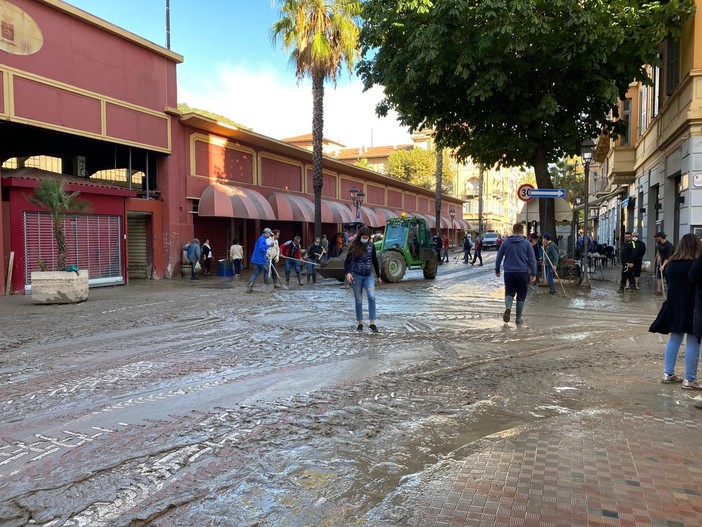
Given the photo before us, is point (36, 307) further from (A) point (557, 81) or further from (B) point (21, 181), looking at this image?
(A) point (557, 81)

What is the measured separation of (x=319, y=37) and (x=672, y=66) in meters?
12.6

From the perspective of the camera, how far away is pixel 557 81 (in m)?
16.3

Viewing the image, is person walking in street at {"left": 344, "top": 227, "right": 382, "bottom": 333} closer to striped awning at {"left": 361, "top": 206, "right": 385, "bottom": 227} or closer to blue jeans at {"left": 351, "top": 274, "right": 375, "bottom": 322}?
blue jeans at {"left": 351, "top": 274, "right": 375, "bottom": 322}

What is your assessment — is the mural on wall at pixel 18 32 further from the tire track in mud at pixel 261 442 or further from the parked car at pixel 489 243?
the parked car at pixel 489 243

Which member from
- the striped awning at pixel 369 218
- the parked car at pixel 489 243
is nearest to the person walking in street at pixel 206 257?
the striped awning at pixel 369 218

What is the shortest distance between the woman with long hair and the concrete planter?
12.8 m

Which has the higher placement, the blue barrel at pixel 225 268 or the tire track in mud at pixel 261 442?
the blue barrel at pixel 225 268

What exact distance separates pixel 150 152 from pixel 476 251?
1818 centimetres

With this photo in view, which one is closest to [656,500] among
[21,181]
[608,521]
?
[608,521]

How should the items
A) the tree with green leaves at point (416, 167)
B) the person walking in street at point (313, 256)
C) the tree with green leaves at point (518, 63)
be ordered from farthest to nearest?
the tree with green leaves at point (416, 167), the person walking in street at point (313, 256), the tree with green leaves at point (518, 63)

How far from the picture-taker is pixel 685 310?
5441mm

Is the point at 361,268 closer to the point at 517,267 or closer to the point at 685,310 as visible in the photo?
the point at 517,267

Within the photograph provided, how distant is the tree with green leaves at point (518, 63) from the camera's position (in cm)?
1412

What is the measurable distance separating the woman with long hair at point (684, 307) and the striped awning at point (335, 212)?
25226mm
